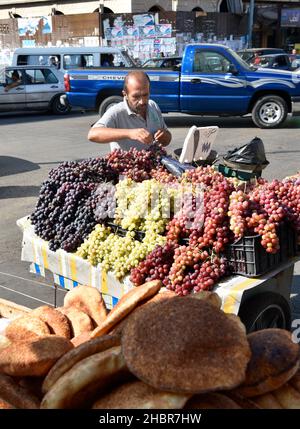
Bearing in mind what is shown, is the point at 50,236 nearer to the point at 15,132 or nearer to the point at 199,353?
the point at 199,353

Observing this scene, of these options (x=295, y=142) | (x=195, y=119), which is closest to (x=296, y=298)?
(x=295, y=142)

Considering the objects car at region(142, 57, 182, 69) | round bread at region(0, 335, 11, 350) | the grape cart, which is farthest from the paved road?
round bread at region(0, 335, 11, 350)

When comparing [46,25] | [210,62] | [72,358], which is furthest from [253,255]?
[46,25]

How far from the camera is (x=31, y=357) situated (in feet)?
7.17

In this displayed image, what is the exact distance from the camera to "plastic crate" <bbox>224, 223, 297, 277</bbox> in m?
3.21

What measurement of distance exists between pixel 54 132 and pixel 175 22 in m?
16.9

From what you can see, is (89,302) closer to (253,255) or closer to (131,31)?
(253,255)

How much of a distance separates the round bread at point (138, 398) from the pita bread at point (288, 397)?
1.44 ft

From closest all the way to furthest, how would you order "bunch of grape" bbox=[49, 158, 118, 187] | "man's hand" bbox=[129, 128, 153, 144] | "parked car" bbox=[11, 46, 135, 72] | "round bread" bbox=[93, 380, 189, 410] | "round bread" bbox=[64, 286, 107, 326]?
"round bread" bbox=[93, 380, 189, 410] < "round bread" bbox=[64, 286, 107, 326] < "bunch of grape" bbox=[49, 158, 118, 187] < "man's hand" bbox=[129, 128, 153, 144] < "parked car" bbox=[11, 46, 135, 72]

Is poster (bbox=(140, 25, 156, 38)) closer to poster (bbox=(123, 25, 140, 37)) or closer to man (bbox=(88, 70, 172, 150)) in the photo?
poster (bbox=(123, 25, 140, 37))

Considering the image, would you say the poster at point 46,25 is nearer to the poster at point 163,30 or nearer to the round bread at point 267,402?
the poster at point 163,30

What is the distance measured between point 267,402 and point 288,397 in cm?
9

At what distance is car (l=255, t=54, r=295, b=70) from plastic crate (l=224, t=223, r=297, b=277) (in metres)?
19.2
